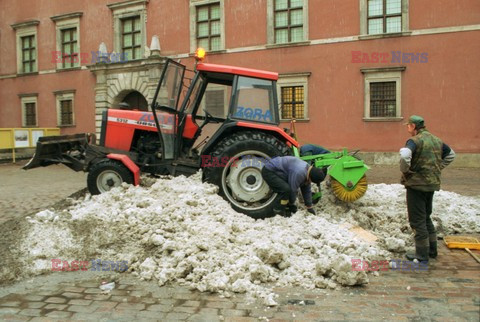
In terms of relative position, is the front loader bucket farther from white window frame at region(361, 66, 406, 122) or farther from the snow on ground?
white window frame at region(361, 66, 406, 122)

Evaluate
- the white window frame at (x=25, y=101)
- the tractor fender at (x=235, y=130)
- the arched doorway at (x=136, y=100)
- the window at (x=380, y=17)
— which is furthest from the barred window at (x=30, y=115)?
the tractor fender at (x=235, y=130)

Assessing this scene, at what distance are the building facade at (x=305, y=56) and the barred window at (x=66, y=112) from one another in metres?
0.06

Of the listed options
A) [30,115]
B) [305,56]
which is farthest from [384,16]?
[30,115]

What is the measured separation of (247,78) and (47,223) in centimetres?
353

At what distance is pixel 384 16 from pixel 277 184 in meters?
13.1

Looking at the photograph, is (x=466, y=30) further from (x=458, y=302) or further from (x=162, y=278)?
(x=162, y=278)

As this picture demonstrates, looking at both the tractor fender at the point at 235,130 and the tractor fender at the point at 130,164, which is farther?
the tractor fender at the point at 130,164

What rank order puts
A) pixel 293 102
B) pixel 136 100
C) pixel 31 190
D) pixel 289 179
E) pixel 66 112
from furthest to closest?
pixel 66 112 < pixel 136 100 < pixel 293 102 < pixel 31 190 < pixel 289 179

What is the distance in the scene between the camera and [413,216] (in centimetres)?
486

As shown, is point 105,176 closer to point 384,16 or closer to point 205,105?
point 205,105

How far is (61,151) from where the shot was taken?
7250 mm

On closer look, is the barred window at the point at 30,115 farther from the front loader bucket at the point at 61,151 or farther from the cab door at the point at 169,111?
the cab door at the point at 169,111

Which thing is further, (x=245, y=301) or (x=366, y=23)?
(x=366, y=23)

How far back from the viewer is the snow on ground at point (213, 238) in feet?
13.5
